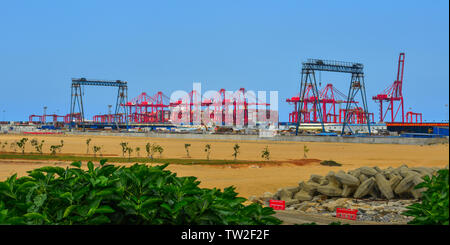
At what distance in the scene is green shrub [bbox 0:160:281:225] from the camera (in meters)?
2.81

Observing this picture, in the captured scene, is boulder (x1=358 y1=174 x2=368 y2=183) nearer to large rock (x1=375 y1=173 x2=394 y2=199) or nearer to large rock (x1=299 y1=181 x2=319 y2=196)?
large rock (x1=375 y1=173 x2=394 y2=199)

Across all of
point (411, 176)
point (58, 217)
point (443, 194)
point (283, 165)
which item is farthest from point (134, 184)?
point (283, 165)

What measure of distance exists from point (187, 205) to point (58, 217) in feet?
2.62

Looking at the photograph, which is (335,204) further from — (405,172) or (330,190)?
(405,172)

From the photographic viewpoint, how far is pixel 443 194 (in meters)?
3.00

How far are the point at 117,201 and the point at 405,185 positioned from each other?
1012cm

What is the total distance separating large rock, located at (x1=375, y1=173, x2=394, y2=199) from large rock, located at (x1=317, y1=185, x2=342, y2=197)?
1.01 metres

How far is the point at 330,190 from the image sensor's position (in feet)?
39.9

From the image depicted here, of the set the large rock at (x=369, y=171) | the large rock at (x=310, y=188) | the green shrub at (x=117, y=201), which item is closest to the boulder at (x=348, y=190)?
the large rock at (x=369, y=171)

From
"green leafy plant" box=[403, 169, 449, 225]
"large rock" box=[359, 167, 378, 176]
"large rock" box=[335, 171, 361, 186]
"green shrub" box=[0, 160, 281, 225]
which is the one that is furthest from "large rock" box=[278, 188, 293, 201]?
"green shrub" box=[0, 160, 281, 225]

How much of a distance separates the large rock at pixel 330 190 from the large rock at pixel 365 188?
0.46 m

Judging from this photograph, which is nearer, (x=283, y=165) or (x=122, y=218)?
(x=122, y=218)

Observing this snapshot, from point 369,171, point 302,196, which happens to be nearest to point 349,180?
point 369,171
